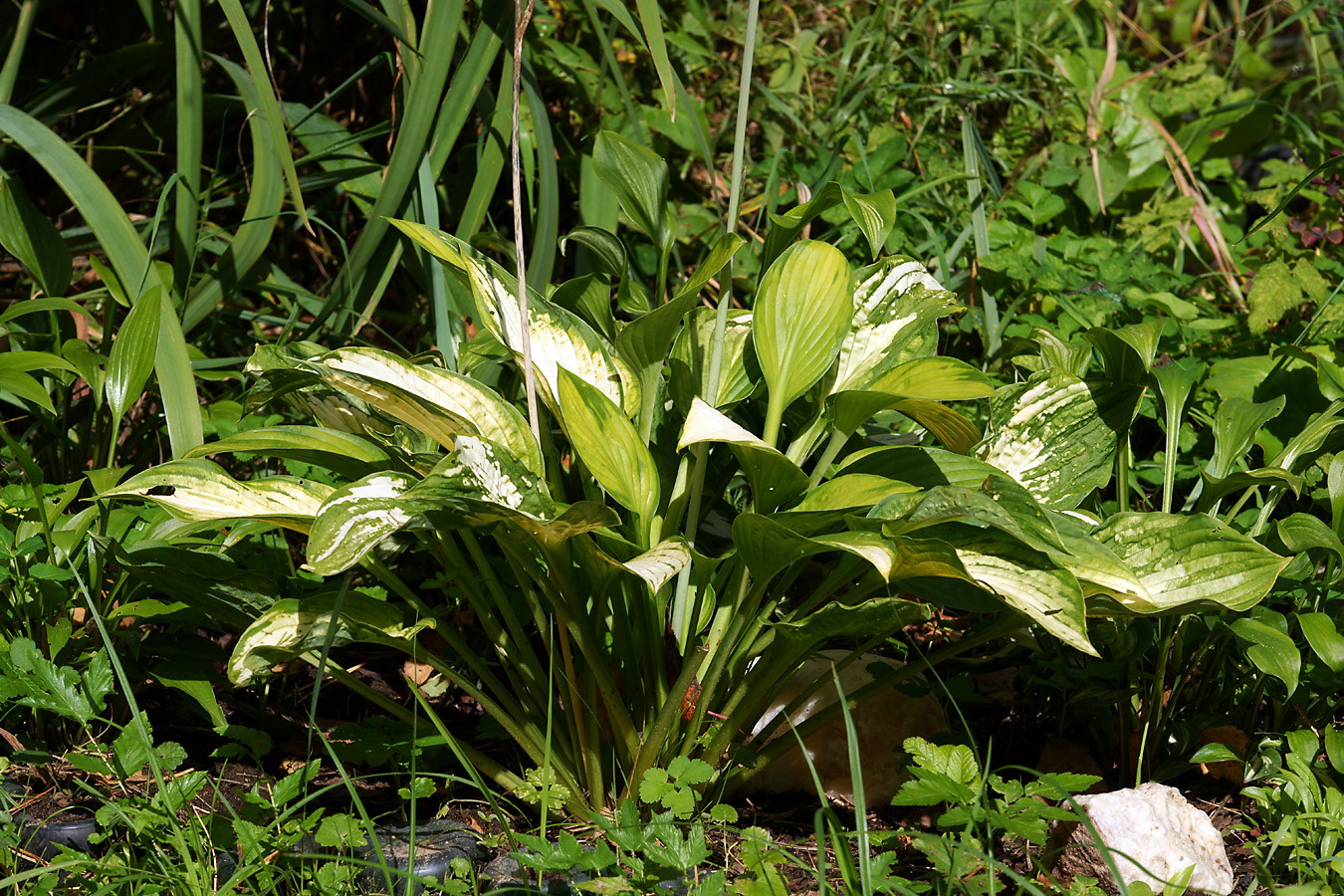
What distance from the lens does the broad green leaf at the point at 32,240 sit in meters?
1.66

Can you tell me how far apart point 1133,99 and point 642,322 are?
228 cm

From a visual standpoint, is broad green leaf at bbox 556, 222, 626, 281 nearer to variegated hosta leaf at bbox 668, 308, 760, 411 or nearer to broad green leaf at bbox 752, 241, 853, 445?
variegated hosta leaf at bbox 668, 308, 760, 411

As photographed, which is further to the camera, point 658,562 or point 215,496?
point 215,496

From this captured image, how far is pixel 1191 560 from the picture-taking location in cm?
111

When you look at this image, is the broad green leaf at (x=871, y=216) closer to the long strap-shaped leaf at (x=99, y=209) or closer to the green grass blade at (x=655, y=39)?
the green grass blade at (x=655, y=39)

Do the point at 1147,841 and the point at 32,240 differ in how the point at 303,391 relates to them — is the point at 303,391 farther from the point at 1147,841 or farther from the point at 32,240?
the point at 1147,841

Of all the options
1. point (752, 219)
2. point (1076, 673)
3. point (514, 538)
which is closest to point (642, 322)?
point (514, 538)

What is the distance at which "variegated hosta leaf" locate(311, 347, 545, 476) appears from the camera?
116 cm

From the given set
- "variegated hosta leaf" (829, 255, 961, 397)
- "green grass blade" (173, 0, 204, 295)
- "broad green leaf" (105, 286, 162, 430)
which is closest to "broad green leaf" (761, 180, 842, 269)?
"variegated hosta leaf" (829, 255, 961, 397)

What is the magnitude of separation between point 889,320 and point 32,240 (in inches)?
56.8

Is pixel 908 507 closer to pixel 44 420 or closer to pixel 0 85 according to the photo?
pixel 44 420

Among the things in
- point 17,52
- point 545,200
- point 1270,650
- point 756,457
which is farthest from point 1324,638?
point 17,52

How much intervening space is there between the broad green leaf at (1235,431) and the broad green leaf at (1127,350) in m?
0.18

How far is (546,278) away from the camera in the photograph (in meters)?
1.91
